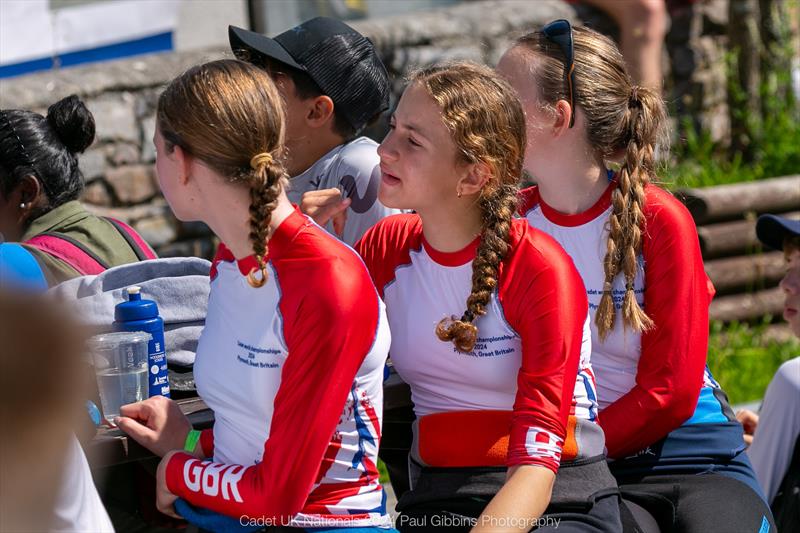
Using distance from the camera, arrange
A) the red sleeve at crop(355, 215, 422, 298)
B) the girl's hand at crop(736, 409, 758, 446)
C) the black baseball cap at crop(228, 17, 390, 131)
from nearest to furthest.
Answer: the red sleeve at crop(355, 215, 422, 298) < the black baseball cap at crop(228, 17, 390, 131) < the girl's hand at crop(736, 409, 758, 446)

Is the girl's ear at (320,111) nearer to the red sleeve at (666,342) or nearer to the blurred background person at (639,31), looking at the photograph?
the red sleeve at (666,342)

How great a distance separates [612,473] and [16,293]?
1724 millimetres

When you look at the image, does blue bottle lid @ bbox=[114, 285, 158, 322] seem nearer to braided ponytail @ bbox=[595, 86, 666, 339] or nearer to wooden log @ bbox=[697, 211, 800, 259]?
braided ponytail @ bbox=[595, 86, 666, 339]

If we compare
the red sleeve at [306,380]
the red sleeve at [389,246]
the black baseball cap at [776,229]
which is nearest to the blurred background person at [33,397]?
the red sleeve at [306,380]

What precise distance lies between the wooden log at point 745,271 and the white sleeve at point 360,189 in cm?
316

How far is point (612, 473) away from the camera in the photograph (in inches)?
104

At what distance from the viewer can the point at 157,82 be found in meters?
5.34

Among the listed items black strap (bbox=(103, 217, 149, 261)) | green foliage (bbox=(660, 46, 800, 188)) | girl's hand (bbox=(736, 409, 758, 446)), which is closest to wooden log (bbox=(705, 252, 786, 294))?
green foliage (bbox=(660, 46, 800, 188))

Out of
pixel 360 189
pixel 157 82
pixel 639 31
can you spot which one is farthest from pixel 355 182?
pixel 639 31

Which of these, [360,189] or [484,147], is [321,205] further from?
[484,147]

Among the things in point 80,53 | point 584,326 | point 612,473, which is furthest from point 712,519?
point 80,53

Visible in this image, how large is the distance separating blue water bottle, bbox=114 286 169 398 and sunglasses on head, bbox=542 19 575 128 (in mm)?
1072

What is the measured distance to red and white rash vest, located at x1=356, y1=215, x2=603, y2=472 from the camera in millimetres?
2273

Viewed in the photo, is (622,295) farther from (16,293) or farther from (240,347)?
(16,293)
